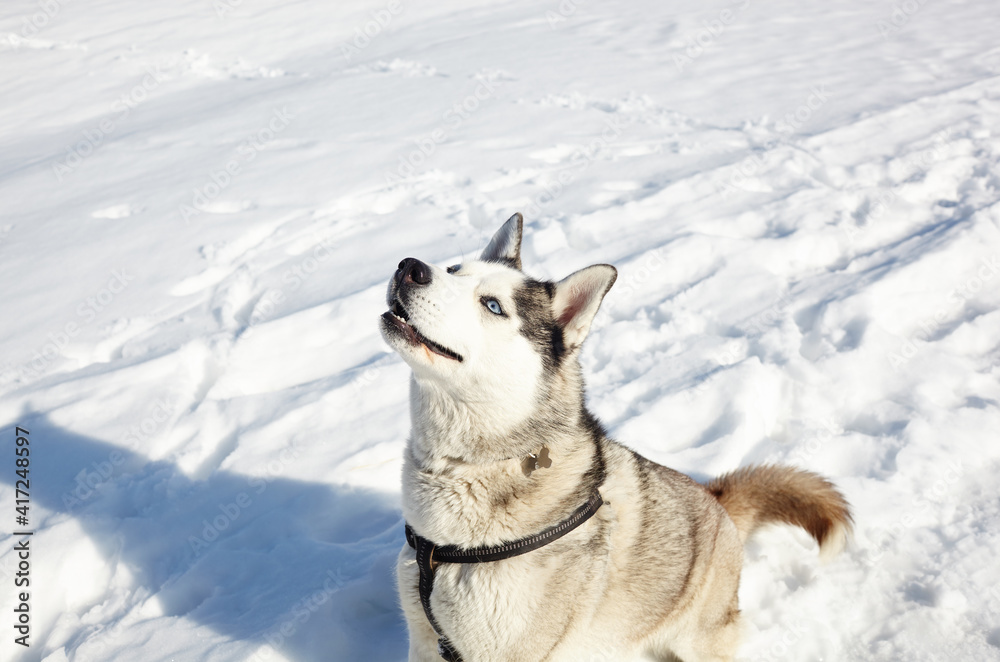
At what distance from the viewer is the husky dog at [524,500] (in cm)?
203

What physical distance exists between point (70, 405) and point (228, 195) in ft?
10.8

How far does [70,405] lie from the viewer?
3.83 m

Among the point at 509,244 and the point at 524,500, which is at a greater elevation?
the point at 509,244

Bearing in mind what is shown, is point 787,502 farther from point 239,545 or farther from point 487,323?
point 239,545

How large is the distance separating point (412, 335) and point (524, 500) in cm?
73

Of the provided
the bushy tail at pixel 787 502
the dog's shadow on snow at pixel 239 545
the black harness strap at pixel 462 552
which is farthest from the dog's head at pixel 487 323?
the dog's shadow on snow at pixel 239 545

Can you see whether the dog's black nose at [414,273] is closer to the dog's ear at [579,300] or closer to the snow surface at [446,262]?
the dog's ear at [579,300]

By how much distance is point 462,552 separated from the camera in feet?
6.84

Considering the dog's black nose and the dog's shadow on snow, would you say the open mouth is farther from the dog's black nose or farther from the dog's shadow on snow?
the dog's shadow on snow

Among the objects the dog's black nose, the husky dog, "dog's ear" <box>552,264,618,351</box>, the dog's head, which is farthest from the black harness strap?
the dog's black nose

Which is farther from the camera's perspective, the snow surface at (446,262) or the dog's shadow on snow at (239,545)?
the snow surface at (446,262)

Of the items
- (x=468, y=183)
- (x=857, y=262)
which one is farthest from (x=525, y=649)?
(x=468, y=183)

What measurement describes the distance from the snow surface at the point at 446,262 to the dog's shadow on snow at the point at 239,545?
0.05 feet

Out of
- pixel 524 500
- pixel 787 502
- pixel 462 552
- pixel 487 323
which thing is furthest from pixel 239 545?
pixel 787 502
